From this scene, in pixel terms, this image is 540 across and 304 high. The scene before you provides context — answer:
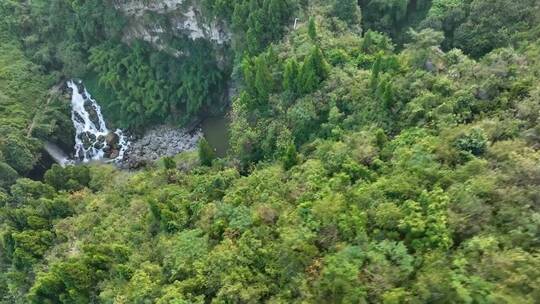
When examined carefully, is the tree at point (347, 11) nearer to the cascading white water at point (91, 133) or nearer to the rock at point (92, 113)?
the cascading white water at point (91, 133)

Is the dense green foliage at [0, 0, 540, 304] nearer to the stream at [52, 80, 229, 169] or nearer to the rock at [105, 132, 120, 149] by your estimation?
the stream at [52, 80, 229, 169]

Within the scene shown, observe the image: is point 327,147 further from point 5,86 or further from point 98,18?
point 5,86

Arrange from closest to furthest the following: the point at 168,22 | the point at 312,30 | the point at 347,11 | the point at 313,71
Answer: the point at 313,71 → the point at 312,30 → the point at 347,11 → the point at 168,22

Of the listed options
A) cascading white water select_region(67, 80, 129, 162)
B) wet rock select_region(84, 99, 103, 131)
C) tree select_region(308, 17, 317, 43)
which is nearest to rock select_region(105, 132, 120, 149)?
cascading white water select_region(67, 80, 129, 162)

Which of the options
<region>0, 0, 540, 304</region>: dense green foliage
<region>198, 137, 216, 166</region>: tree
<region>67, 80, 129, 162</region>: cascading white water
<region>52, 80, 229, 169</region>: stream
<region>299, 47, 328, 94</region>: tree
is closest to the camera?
<region>0, 0, 540, 304</region>: dense green foliage

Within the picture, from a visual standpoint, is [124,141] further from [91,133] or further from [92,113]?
[92,113]

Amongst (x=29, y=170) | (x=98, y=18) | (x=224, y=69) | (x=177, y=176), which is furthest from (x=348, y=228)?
(x=98, y=18)

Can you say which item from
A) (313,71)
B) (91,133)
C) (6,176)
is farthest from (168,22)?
(313,71)
